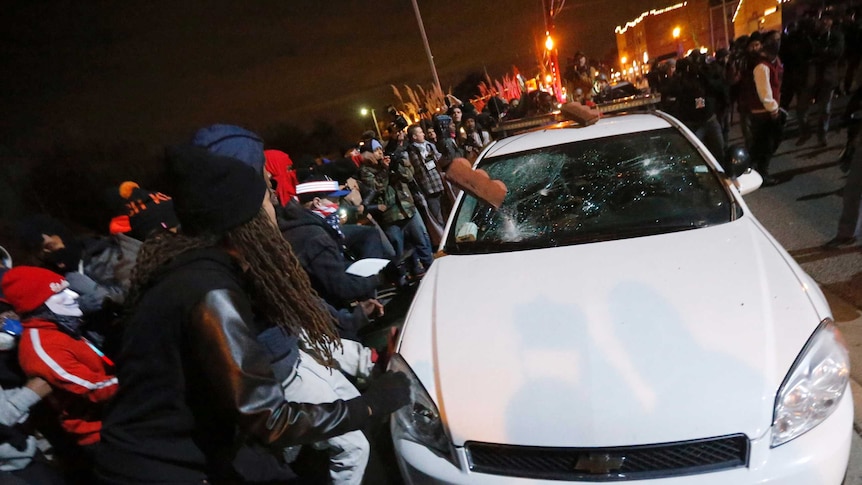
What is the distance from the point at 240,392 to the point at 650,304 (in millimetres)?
1505

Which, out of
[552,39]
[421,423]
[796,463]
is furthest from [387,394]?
[552,39]

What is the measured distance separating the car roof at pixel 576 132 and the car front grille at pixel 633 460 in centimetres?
214

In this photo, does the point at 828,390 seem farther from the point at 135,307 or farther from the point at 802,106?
the point at 802,106

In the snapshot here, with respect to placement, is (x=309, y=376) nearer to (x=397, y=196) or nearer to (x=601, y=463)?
(x=601, y=463)

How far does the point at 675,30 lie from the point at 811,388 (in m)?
41.9

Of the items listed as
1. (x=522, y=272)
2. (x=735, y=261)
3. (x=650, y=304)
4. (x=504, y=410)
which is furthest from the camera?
(x=522, y=272)

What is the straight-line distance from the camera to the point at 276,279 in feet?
4.79

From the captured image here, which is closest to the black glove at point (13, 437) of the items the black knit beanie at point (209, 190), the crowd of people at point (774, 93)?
the black knit beanie at point (209, 190)

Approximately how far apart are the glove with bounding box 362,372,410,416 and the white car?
0.17 m

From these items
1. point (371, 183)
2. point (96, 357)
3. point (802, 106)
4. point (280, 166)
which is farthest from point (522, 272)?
point (802, 106)

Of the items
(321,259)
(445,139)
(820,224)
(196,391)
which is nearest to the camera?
(196,391)

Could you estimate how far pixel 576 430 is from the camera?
4.85ft

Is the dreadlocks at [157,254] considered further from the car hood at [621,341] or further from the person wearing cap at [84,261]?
the person wearing cap at [84,261]

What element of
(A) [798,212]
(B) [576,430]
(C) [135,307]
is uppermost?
(C) [135,307]
